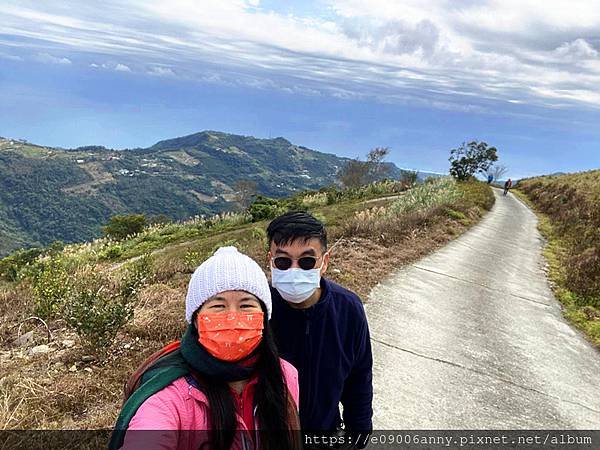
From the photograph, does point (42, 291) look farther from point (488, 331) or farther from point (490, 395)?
point (488, 331)

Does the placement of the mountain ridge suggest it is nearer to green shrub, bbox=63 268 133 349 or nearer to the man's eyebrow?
green shrub, bbox=63 268 133 349

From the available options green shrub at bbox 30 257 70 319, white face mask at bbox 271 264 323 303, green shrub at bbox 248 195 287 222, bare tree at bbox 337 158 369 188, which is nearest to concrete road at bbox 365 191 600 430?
white face mask at bbox 271 264 323 303

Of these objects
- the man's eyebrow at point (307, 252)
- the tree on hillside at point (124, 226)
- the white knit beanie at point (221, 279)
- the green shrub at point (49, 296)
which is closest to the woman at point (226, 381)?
the white knit beanie at point (221, 279)

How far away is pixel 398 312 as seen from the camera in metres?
6.61

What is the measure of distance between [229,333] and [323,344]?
80 cm

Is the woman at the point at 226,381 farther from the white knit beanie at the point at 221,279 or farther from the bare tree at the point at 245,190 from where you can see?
the bare tree at the point at 245,190

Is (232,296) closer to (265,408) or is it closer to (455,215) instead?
(265,408)

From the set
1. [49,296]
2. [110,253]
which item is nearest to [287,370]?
[49,296]

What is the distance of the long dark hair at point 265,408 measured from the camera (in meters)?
1.57

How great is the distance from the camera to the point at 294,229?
2.39 metres

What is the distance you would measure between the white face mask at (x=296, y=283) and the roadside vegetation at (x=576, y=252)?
6.25 m

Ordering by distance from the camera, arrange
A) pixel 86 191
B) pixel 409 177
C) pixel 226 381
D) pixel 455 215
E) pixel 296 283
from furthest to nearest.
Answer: pixel 86 191 < pixel 409 177 < pixel 455 215 < pixel 296 283 < pixel 226 381

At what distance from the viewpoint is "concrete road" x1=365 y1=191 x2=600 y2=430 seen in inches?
172

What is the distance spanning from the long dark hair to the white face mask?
0.52m
